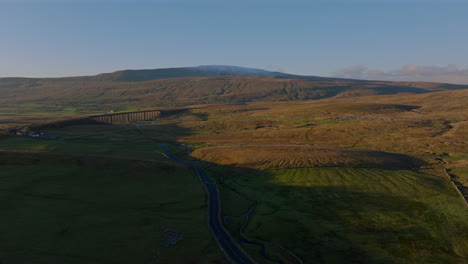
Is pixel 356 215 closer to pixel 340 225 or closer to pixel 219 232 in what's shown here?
pixel 340 225

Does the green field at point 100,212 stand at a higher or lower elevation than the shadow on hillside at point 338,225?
higher

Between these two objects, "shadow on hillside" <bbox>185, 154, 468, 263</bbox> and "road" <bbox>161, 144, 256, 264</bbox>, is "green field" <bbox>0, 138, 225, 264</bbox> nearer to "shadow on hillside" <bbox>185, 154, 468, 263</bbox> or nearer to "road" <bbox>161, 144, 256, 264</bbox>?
"road" <bbox>161, 144, 256, 264</bbox>

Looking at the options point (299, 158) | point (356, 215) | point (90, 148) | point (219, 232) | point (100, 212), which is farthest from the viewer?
point (90, 148)

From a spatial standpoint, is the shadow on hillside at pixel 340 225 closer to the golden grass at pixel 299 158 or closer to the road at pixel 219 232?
the road at pixel 219 232

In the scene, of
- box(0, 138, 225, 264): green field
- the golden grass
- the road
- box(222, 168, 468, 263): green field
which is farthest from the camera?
the golden grass

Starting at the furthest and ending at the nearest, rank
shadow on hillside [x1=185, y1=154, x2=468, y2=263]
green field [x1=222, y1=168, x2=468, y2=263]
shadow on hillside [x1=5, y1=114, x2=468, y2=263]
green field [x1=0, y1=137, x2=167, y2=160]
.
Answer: green field [x1=0, y1=137, x2=167, y2=160] → green field [x1=222, y1=168, x2=468, y2=263] → shadow on hillside [x1=185, y1=154, x2=468, y2=263] → shadow on hillside [x1=5, y1=114, x2=468, y2=263]

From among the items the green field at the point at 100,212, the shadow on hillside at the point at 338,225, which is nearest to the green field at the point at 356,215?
the shadow on hillside at the point at 338,225

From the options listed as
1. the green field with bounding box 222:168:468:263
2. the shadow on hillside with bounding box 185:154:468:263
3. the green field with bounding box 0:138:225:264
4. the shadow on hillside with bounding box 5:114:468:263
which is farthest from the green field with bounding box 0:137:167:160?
the shadow on hillside with bounding box 185:154:468:263

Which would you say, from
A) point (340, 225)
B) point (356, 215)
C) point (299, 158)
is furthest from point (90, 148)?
point (356, 215)

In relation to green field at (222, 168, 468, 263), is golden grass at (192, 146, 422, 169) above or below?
above
